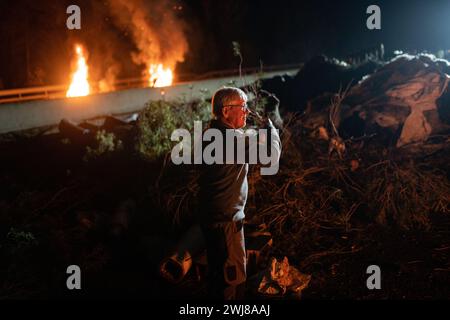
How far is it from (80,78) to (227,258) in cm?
1963

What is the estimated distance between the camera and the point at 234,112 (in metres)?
3.58

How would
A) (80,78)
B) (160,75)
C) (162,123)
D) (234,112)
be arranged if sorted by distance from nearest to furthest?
1. (234,112)
2. (162,123)
3. (80,78)
4. (160,75)

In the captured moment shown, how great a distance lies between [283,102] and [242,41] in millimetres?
27870

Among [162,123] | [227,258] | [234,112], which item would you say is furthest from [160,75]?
[227,258]

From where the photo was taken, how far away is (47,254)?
5.03 m

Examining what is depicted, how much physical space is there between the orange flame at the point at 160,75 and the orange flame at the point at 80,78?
3.55 meters

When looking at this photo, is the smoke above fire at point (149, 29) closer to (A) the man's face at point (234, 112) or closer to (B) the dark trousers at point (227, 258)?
(A) the man's face at point (234, 112)

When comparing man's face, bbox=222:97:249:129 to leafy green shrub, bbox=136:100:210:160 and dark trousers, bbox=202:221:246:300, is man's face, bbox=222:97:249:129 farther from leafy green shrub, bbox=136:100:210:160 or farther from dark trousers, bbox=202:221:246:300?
leafy green shrub, bbox=136:100:210:160

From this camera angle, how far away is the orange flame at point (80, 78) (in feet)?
59.1

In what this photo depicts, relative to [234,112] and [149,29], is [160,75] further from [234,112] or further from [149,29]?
[234,112]

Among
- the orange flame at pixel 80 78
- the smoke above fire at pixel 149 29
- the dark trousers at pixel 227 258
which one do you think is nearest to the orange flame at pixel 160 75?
the smoke above fire at pixel 149 29

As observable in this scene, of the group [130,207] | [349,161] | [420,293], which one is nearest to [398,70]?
[349,161]
